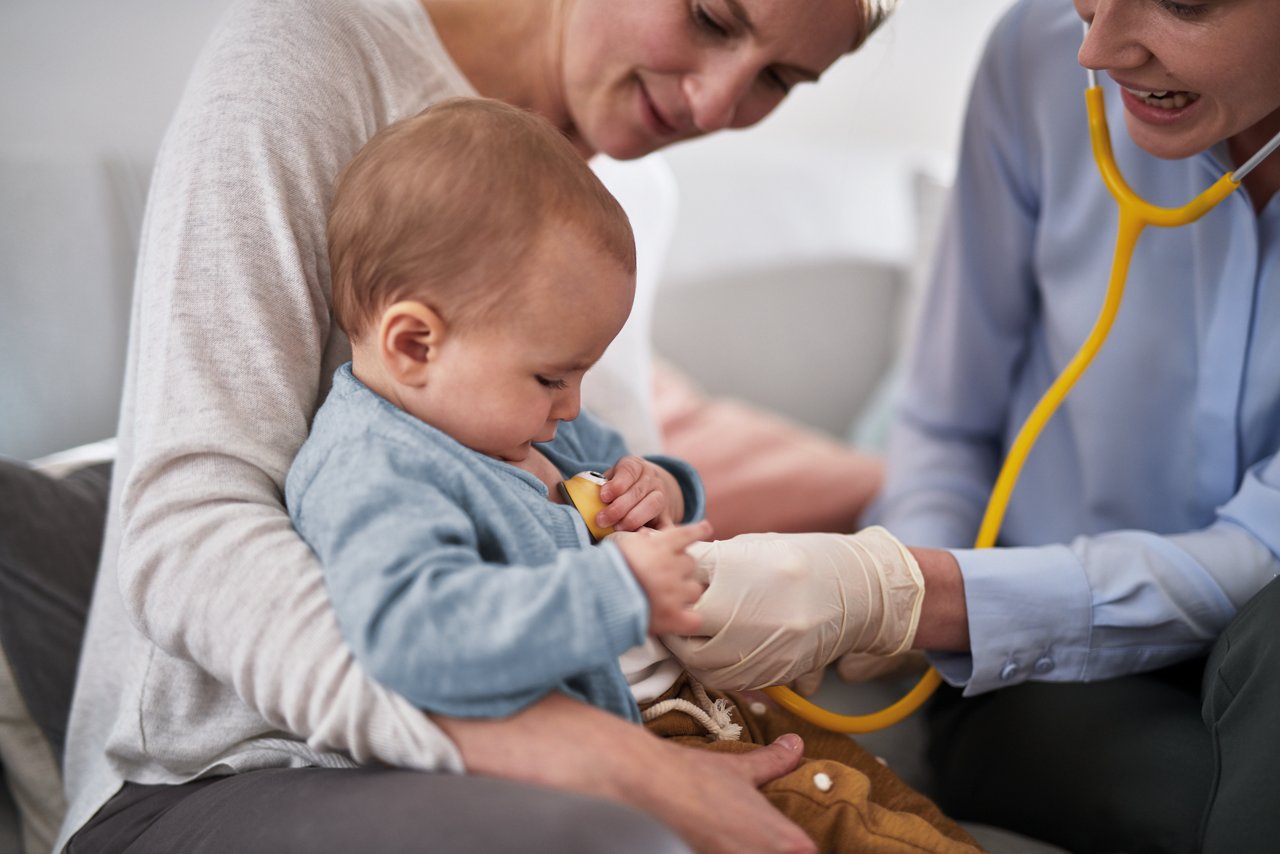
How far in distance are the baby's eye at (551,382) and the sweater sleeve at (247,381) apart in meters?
0.23

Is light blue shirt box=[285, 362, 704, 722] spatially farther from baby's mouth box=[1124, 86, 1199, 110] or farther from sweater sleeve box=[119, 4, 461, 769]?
baby's mouth box=[1124, 86, 1199, 110]

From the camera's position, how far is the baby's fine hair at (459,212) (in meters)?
0.87

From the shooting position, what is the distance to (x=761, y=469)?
7.14 feet

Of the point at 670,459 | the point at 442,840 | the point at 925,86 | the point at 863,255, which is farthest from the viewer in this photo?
the point at 925,86

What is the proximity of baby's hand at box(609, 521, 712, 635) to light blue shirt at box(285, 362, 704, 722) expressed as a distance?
15 mm

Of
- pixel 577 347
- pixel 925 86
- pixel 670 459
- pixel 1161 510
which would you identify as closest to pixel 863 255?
pixel 925 86

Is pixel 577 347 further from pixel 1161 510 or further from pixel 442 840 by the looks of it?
pixel 1161 510

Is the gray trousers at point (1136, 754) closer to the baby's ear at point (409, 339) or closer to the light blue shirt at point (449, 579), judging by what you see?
the light blue shirt at point (449, 579)

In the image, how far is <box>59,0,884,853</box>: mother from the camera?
2.63ft

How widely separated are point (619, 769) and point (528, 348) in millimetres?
344

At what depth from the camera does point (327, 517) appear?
2.73 ft

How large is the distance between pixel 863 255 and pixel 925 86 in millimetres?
709

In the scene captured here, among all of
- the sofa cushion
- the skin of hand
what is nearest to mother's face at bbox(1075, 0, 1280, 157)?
the skin of hand

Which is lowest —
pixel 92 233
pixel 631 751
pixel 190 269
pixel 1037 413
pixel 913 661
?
pixel 913 661
